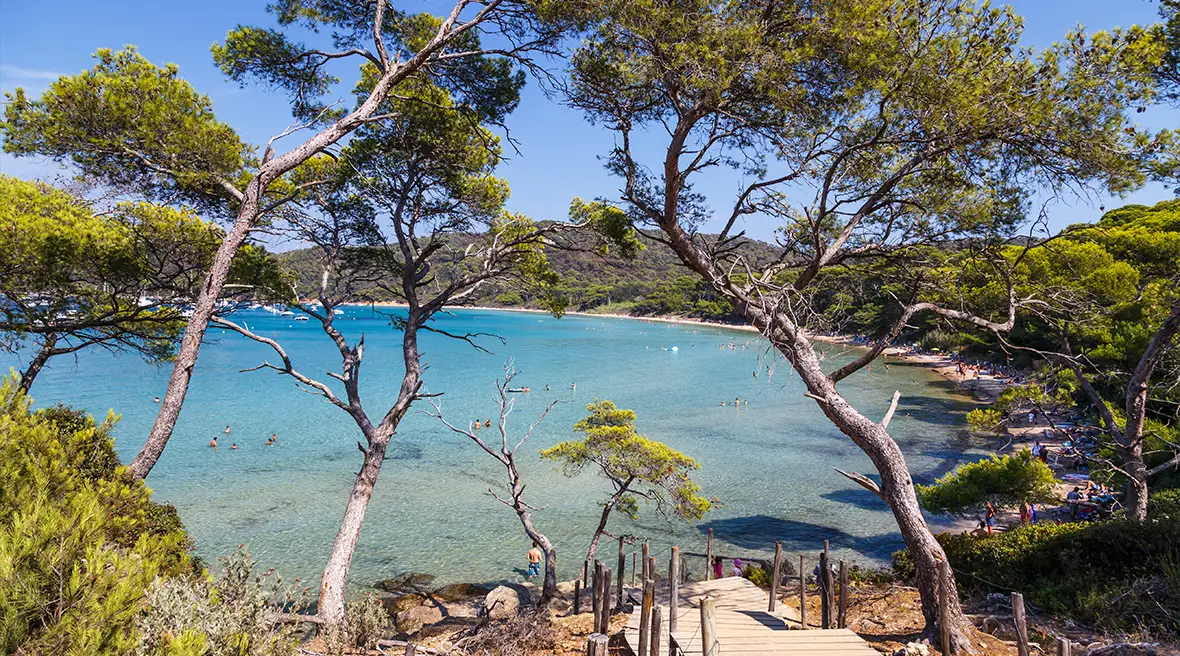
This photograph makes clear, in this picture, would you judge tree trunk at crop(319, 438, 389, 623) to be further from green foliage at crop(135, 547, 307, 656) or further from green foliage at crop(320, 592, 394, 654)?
green foliage at crop(135, 547, 307, 656)

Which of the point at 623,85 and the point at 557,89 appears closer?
the point at 623,85

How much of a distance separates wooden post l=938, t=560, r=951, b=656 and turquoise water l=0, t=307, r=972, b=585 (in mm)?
2444

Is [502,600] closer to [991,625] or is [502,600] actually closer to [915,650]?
[915,650]

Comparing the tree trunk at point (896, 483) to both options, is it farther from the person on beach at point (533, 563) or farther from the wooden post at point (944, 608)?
the person on beach at point (533, 563)

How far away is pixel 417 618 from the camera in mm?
11242

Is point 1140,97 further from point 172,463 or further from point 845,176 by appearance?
point 172,463

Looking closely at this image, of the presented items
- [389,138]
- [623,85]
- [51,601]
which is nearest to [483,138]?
[389,138]

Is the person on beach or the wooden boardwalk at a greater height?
the wooden boardwalk

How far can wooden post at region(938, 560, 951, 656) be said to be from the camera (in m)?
5.64

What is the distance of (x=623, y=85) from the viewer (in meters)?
6.52

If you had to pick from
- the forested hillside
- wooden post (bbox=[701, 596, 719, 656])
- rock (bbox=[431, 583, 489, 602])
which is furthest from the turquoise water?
the forested hillside

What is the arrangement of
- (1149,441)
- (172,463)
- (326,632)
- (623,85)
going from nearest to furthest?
1. (623,85)
2. (326,632)
3. (1149,441)
4. (172,463)

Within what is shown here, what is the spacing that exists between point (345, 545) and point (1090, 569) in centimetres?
1079

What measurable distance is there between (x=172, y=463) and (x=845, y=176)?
26.2m
